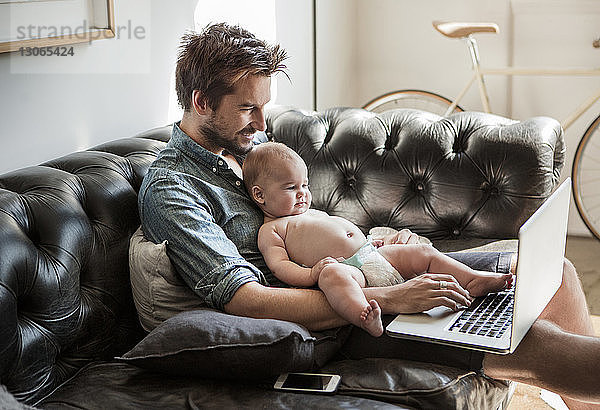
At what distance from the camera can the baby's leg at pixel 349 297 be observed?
5.08ft

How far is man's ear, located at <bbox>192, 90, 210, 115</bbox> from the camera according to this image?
1.85m

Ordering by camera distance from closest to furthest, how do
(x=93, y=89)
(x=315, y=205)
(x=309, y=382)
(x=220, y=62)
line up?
(x=309, y=382), (x=220, y=62), (x=93, y=89), (x=315, y=205)

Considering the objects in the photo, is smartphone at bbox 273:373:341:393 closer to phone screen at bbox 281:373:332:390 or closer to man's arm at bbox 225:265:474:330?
phone screen at bbox 281:373:332:390

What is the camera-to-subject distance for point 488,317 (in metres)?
1.57

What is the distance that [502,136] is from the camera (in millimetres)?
2148

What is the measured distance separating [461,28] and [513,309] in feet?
7.75

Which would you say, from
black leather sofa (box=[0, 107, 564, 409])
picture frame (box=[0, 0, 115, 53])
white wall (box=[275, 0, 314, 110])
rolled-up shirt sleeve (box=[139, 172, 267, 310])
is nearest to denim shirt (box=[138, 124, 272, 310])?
rolled-up shirt sleeve (box=[139, 172, 267, 310])

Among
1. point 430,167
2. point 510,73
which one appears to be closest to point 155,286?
point 430,167

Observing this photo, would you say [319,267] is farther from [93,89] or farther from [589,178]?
[589,178]

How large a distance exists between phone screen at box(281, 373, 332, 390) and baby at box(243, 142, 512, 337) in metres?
0.15

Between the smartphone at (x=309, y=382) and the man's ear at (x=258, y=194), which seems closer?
the smartphone at (x=309, y=382)

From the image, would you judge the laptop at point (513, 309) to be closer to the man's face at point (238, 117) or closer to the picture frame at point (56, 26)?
the man's face at point (238, 117)

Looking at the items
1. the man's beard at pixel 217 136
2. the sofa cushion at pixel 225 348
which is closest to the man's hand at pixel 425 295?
the sofa cushion at pixel 225 348

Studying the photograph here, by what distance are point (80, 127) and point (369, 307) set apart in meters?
0.99
